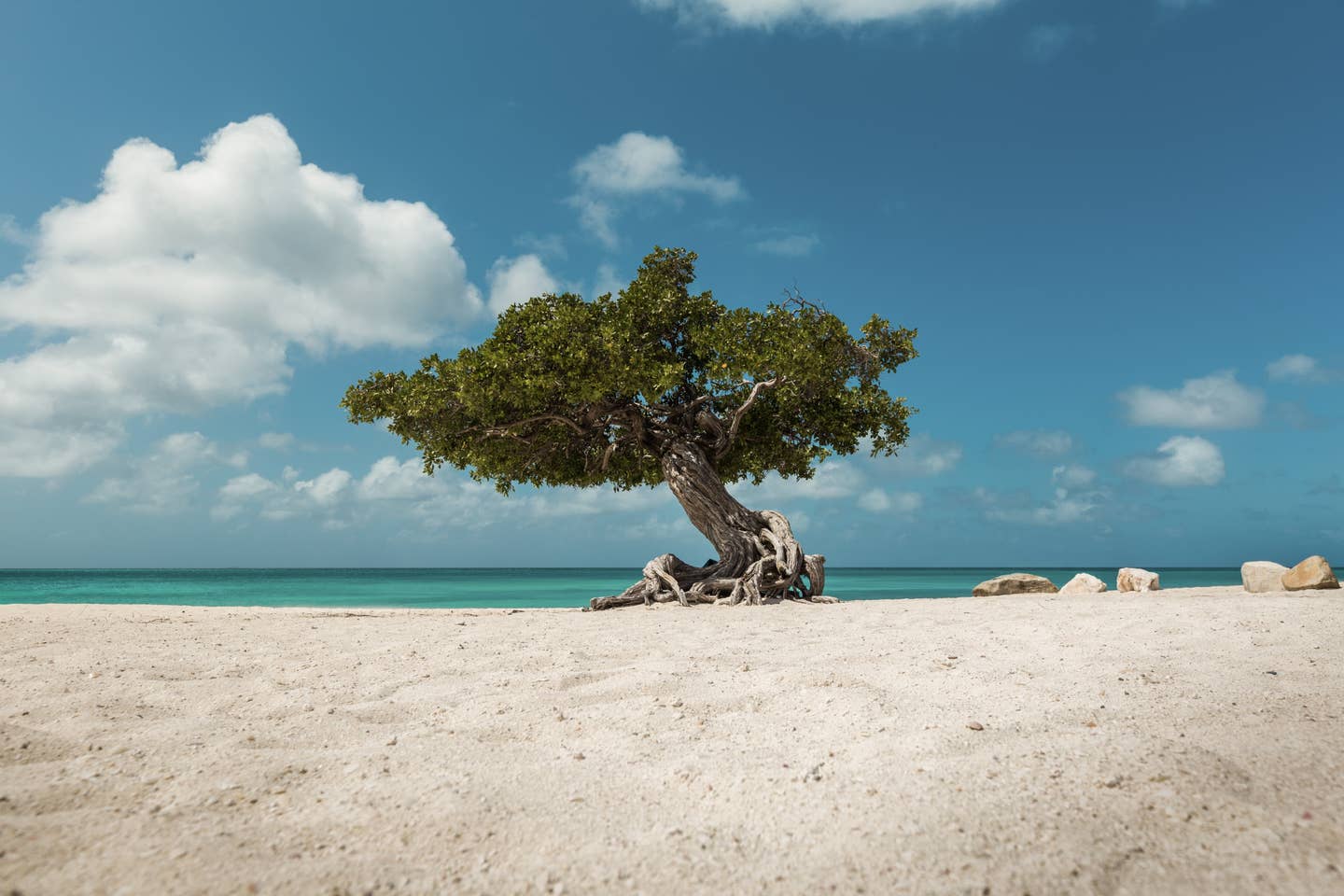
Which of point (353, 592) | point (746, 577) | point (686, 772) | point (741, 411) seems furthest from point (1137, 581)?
point (353, 592)

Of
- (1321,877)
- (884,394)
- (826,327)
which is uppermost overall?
(826,327)

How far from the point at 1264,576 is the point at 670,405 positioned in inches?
464

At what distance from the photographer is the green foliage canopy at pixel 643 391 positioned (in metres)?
13.4

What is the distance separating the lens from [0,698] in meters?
4.36

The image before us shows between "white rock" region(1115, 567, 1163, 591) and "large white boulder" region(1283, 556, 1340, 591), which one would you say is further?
"white rock" region(1115, 567, 1163, 591)

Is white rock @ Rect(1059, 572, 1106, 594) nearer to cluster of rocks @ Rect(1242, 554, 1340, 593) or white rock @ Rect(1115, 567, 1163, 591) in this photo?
white rock @ Rect(1115, 567, 1163, 591)

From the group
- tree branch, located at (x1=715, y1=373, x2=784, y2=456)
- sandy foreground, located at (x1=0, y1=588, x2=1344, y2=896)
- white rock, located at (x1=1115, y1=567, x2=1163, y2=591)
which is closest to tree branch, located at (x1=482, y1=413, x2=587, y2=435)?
tree branch, located at (x1=715, y1=373, x2=784, y2=456)

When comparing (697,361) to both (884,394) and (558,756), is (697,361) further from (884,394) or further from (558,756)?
(558,756)

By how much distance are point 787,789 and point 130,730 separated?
3416 millimetres

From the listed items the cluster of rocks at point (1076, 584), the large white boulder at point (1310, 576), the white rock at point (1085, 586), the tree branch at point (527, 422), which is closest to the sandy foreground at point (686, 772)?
the large white boulder at point (1310, 576)

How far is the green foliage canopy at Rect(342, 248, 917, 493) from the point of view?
44.1 ft

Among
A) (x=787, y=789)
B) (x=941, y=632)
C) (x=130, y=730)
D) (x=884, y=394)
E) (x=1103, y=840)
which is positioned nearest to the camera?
(x=1103, y=840)

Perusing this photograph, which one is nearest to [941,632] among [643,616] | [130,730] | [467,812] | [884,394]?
[643,616]

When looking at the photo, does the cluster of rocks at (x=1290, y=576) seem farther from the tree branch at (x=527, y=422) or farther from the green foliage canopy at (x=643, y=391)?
the tree branch at (x=527, y=422)
